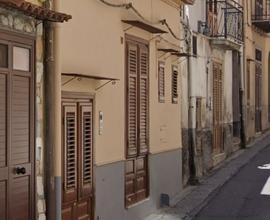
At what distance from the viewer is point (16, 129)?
6891mm

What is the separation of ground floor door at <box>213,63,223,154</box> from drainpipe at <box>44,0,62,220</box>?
500 inches

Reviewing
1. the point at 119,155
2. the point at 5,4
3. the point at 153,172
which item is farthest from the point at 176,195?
the point at 5,4

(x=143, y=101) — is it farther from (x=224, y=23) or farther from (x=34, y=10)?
(x=224, y=23)

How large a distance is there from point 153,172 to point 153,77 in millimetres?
1667

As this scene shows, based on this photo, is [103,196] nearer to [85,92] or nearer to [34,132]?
[85,92]

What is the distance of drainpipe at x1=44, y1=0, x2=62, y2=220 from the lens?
291 inches

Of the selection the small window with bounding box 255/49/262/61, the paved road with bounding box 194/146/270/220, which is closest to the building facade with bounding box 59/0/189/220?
the paved road with bounding box 194/146/270/220

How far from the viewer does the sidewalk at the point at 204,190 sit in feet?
41.0

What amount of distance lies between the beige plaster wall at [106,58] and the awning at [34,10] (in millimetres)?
866

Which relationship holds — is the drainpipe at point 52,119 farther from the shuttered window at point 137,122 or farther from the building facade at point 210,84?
the building facade at point 210,84

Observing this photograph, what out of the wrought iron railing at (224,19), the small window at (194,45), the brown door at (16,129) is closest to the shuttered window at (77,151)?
the brown door at (16,129)

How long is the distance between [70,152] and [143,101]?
11.4ft

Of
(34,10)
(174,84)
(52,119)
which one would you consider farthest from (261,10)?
(34,10)

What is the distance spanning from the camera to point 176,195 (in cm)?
1434
